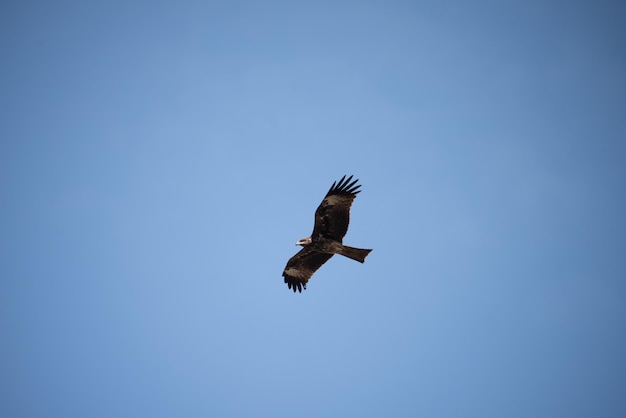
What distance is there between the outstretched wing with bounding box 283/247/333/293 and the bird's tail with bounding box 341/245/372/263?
1.17m

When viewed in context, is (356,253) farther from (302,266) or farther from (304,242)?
(302,266)

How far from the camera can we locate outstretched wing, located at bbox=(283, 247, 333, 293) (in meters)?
13.9

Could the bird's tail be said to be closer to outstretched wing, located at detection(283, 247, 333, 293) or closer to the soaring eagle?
the soaring eagle

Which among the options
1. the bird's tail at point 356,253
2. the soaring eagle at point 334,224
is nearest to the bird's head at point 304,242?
the soaring eagle at point 334,224

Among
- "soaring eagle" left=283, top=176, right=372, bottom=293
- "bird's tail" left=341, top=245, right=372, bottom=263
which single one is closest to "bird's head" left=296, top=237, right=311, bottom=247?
"soaring eagle" left=283, top=176, right=372, bottom=293

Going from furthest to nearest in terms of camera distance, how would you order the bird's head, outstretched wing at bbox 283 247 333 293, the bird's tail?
outstretched wing at bbox 283 247 333 293 → the bird's head → the bird's tail

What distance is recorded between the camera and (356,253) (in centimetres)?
1257

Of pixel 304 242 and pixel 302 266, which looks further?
pixel 302 266

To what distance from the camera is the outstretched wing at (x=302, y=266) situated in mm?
13898

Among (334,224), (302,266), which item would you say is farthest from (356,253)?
(302,266)

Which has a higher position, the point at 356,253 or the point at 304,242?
the point at 304,242

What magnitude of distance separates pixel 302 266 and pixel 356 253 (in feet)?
8.04

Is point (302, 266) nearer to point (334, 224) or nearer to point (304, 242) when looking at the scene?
point (304, 242)

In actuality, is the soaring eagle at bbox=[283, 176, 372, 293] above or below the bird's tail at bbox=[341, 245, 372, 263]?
above
